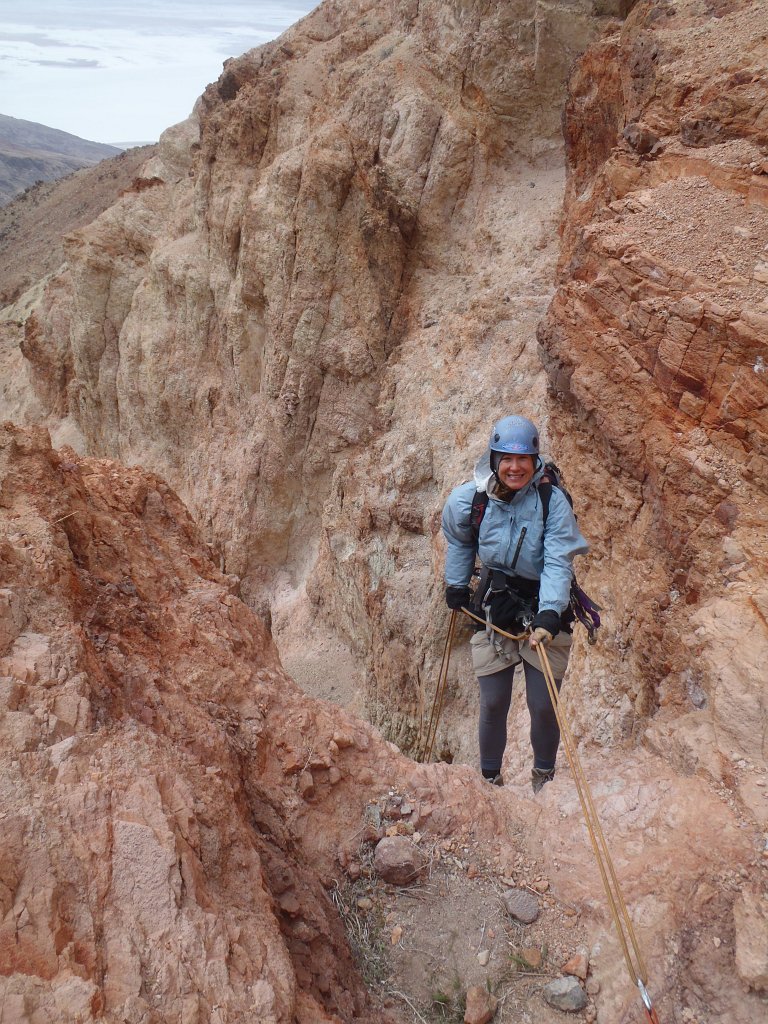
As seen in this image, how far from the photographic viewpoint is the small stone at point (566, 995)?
10.2 ft

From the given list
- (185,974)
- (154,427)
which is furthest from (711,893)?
(154,427)

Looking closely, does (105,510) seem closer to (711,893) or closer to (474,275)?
(711,893)

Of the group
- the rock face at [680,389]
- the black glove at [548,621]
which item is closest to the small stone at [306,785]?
the black glove at [548,621]

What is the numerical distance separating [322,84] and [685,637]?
45.2ft

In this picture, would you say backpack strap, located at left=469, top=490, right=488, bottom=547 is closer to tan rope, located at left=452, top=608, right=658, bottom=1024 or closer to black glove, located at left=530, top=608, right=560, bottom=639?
black glove, located at left=530, top=608, right=560, bottom=639

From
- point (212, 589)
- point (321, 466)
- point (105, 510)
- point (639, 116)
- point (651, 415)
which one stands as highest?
point (639, 116)

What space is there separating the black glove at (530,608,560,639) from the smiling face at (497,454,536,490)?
0.79 m

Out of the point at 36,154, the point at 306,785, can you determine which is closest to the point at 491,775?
the point at 306,785

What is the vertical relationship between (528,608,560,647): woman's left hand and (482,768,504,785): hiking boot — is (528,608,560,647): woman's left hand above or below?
above

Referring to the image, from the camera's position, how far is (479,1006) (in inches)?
120

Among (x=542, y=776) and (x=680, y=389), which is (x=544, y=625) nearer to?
(x=542, y=776)

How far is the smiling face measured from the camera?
4148 millimetres

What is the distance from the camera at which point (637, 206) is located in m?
6.46

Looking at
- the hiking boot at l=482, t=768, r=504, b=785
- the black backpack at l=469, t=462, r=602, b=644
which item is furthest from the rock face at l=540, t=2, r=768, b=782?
the hiking boot at l=482, t=768, r=504, b=785
